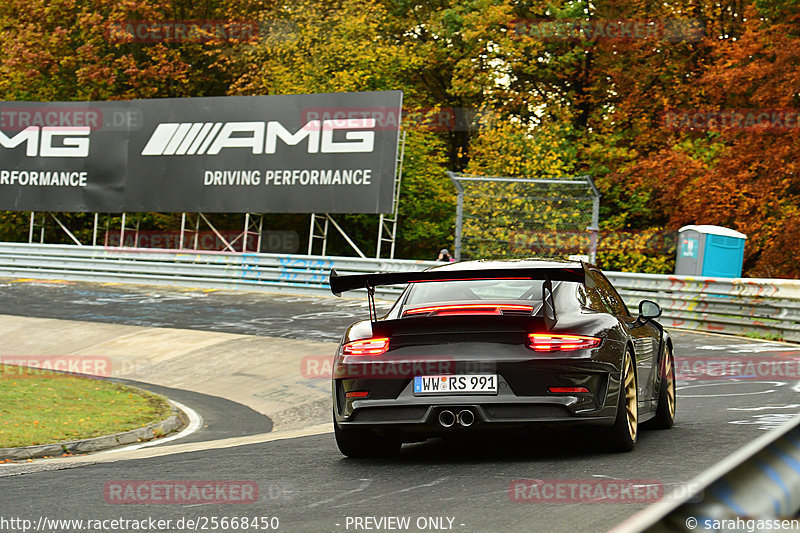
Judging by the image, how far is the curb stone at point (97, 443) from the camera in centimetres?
944

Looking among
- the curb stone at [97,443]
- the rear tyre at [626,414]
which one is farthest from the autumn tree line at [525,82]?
the rear tyre at [626,414]

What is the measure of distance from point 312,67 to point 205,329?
2071cm

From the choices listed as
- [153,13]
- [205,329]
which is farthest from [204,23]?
[205,329]

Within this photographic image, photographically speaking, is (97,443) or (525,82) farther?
(525,82)

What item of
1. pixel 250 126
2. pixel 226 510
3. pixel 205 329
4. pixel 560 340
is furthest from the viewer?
pixel 250 126

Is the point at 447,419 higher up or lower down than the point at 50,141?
lower down

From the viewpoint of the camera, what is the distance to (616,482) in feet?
20.1

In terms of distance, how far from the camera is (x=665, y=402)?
350 inches

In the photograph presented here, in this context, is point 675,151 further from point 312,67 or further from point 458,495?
point 458,495

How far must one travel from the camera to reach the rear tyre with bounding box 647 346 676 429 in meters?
8.84

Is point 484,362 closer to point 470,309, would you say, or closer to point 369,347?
point 470,309

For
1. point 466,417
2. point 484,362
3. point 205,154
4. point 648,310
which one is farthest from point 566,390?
point 205,154

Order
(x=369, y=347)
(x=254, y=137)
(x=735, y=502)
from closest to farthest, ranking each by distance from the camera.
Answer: (x=735, y=502) < (x=369, y=347) < (x=254, y=137)

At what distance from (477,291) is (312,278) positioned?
19.7 m
